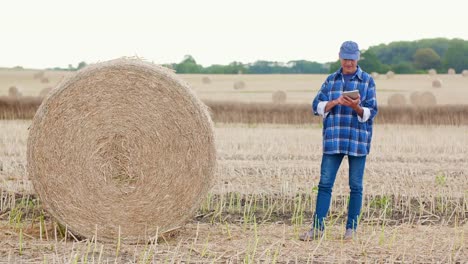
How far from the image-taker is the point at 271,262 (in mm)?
6734

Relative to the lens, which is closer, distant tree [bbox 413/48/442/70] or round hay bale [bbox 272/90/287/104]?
round hay bale [bbox 272/90/287/104]

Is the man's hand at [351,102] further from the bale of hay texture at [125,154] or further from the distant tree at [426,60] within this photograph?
the distant tree at [426,60]

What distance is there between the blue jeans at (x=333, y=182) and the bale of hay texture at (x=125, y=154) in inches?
39.9

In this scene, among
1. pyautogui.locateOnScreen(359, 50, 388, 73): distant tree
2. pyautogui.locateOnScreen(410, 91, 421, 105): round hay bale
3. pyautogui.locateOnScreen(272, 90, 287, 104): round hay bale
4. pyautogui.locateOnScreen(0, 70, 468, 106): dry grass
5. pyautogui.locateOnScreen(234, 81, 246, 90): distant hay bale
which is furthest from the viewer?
pyautogui.locateOnScreen(359, 50, 388, 73): distant tree

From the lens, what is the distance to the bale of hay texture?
25.3 feet

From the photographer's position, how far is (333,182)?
7.67 m

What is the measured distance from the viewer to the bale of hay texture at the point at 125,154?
770 centimetres

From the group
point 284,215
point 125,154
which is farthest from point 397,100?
point 125,154

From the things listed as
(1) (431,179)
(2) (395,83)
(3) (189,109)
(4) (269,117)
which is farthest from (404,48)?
(3) (189,109)

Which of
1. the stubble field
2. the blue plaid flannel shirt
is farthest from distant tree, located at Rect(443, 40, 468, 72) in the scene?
the blue plaid flannel shirt

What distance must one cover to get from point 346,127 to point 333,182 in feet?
1.67

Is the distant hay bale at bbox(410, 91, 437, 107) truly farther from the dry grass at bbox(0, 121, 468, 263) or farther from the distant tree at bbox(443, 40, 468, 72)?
the distant tree at bbox(443, 40, 468, 72)

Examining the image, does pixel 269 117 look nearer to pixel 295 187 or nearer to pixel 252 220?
pixel 295 187

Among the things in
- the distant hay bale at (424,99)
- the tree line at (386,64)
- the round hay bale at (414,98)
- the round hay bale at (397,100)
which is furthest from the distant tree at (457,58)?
the round hay bale at (397,100)
